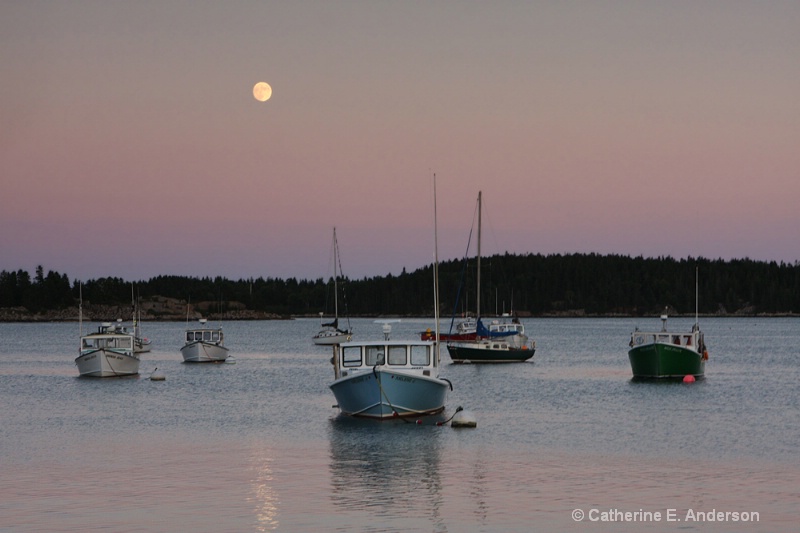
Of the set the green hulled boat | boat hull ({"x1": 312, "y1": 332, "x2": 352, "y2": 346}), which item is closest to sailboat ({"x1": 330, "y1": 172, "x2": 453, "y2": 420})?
the green hulled boat

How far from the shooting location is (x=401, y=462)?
117 feet

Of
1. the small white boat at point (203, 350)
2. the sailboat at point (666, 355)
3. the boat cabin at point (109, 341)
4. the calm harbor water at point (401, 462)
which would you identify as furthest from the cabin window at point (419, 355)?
the small white boat at point (203, 350)

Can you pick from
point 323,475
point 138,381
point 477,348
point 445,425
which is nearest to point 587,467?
point 323,475

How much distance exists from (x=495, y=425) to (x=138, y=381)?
1510 inches

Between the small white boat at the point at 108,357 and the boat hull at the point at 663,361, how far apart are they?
37133 millimetres

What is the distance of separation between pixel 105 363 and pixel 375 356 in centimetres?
3895

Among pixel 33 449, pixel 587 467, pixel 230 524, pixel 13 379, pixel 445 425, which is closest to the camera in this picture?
pixel 230 524

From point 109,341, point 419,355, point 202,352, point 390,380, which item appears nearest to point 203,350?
point 202,352

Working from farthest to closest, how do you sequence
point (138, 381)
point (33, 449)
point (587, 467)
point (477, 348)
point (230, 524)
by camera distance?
point (477, 348)
point (138, 381)
point (33, 449)
point (587, 467)
point (230, 524)

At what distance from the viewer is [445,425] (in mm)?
46219

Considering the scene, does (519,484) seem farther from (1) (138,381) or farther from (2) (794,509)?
(1) (138,381)

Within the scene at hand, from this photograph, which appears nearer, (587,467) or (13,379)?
(587,467)

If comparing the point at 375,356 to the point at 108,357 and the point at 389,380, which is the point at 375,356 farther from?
the point at 108,357

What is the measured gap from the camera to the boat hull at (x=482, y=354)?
9469 cm
